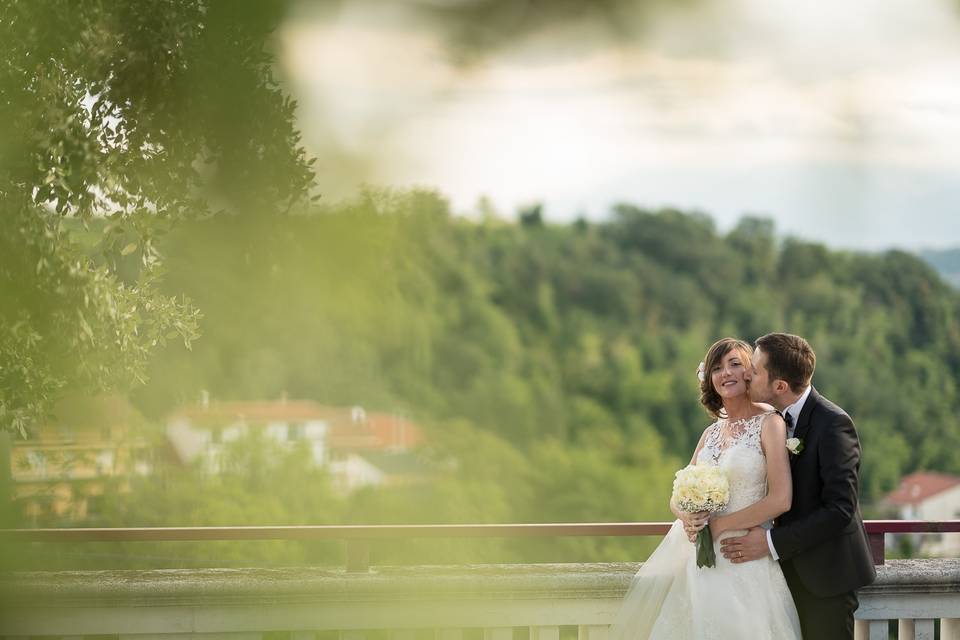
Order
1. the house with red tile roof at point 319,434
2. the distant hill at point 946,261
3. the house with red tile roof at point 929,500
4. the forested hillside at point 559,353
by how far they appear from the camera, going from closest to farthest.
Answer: the house with red tile roof at point 319,434 → the forested hillside at point 559,353 → the house with red tile roof at point 929,500 → the distant hill at point 946,261

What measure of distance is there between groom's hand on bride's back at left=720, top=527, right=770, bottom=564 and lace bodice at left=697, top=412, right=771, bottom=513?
6cm

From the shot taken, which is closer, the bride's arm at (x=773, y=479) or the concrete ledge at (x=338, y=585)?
the bride's arm at (x=773, y=479)

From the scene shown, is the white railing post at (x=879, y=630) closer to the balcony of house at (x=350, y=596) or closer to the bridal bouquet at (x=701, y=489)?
the balcony of house at (x=350, y=596)

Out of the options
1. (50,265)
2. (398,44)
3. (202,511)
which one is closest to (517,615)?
(50,265)

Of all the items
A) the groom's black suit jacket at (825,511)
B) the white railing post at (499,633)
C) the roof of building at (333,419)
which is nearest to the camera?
the groom's black suit jacket at (825,511)

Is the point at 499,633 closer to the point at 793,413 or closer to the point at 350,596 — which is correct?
the point at 350,596

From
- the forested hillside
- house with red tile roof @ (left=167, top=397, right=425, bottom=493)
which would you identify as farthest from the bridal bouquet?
house with red tile roof @ (left=167, top=397, right=425, bottom=493)

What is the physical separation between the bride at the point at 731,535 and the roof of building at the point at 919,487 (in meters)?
35.7

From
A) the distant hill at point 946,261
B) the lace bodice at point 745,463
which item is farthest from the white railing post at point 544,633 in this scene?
the distant hill at point 946,261

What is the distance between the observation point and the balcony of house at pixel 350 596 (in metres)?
2.42

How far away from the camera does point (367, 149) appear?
111ft

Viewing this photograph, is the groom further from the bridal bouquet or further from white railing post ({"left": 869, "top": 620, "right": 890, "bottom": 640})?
white railing post ({"left": 869, "top": 620, "right": 890, "bottom": 640})

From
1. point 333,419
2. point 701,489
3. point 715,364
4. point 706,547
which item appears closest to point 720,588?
point 706,547

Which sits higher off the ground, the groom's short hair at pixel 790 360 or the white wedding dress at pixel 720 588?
the groom's short hair at pixel 790 360
